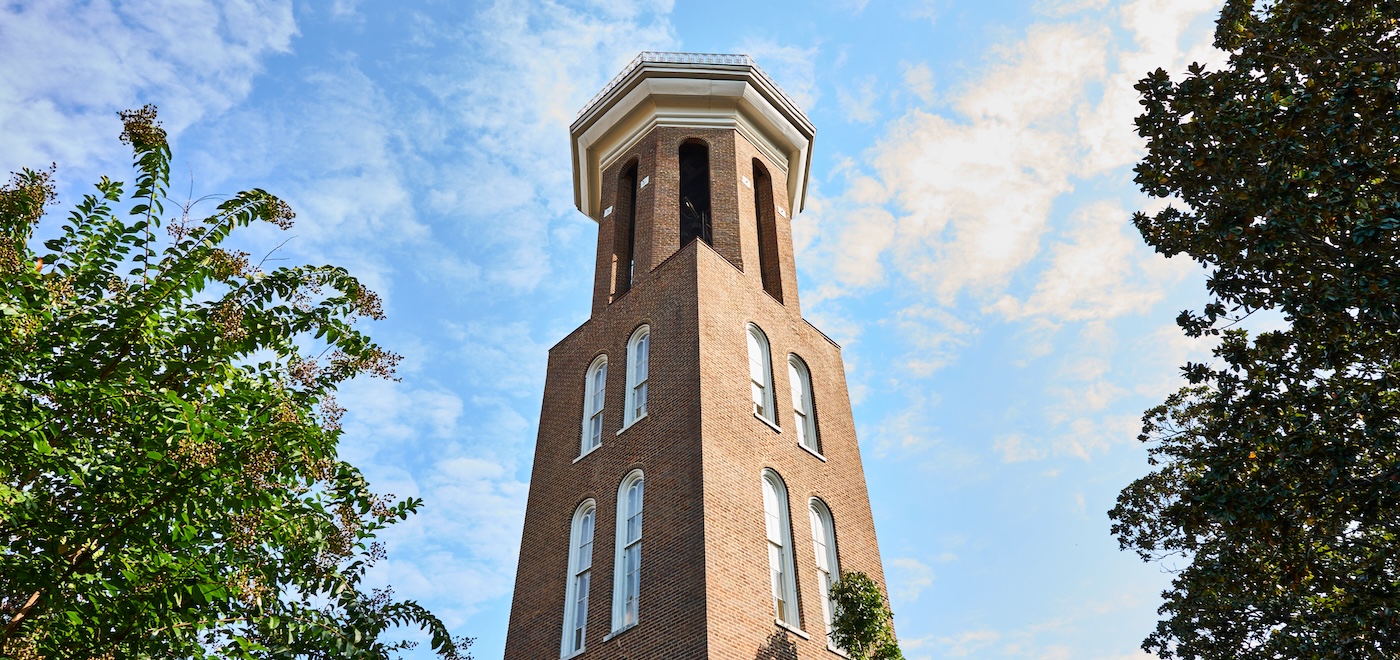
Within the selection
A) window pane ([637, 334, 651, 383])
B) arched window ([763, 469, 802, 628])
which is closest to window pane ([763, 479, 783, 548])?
arched window ([763, 469, 802, 628])

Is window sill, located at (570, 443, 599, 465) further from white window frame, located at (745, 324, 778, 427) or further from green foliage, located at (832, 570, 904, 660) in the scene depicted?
green foliage, located at (832, 570, 904, 660)

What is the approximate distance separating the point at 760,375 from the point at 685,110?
1094cm

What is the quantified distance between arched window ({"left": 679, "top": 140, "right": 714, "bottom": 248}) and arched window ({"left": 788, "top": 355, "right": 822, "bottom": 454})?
7.74 meters

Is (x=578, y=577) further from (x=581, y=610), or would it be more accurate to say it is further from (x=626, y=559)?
(x=626, y=559)

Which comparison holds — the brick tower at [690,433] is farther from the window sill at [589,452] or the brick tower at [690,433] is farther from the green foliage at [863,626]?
the green foliage at [863,626]

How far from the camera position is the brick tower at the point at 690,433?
17578 mm

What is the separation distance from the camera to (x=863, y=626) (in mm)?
16312

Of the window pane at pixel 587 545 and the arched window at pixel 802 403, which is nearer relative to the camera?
the window pane at pixel 587 545

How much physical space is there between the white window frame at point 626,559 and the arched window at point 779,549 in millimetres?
2450

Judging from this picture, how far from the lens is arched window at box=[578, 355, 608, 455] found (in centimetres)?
2252

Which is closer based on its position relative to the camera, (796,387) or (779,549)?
(779,549)

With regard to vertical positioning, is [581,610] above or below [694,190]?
below

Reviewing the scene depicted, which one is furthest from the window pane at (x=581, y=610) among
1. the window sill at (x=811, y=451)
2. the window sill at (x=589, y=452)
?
the window sill at (x=811, y=451)

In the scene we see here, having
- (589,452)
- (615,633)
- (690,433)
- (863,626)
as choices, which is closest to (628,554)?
Answer: (615,633)
